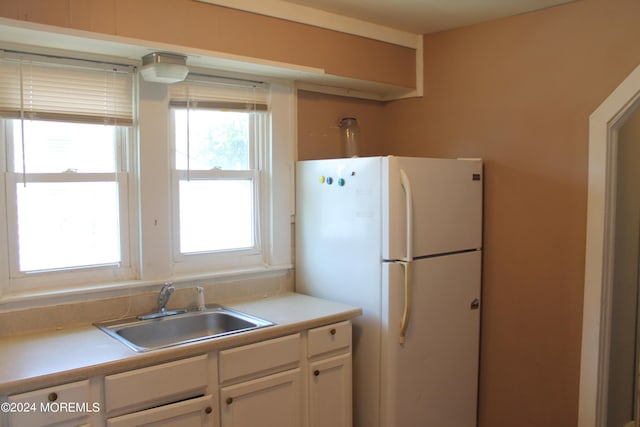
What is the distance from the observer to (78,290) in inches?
99.0

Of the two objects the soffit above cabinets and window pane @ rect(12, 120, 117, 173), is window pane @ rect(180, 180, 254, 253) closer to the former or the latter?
window pane @ rect(12, 120, 117, 173)

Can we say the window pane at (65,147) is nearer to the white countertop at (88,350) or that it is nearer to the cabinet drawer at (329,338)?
the white countertop at (88,350)

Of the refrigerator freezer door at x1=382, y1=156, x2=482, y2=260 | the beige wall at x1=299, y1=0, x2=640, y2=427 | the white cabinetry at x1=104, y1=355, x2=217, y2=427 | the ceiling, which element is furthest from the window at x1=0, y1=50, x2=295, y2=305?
the refrigerator freezer door at x1=382, y1=156, x2=482, y2=260

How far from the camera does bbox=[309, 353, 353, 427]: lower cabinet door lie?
105 inches

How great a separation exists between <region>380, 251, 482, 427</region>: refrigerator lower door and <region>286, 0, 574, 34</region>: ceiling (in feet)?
4.22

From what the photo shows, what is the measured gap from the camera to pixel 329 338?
2697mm

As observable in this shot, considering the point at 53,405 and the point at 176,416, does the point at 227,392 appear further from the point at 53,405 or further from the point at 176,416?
the point at 53,405

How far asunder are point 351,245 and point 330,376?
66 cm

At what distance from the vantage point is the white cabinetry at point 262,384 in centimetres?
234

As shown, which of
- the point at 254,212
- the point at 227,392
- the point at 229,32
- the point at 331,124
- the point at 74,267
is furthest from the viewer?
the point at 331,124

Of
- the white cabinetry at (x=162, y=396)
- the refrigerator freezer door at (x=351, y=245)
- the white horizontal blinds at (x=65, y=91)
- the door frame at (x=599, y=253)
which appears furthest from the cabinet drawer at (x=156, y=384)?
the door frame at (x=599, y=253)

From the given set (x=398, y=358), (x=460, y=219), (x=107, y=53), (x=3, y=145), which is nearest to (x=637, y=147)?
(x=460, y=219)

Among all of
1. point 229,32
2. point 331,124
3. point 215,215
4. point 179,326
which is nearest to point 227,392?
point 179,326

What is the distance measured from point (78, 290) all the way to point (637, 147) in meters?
3.00
